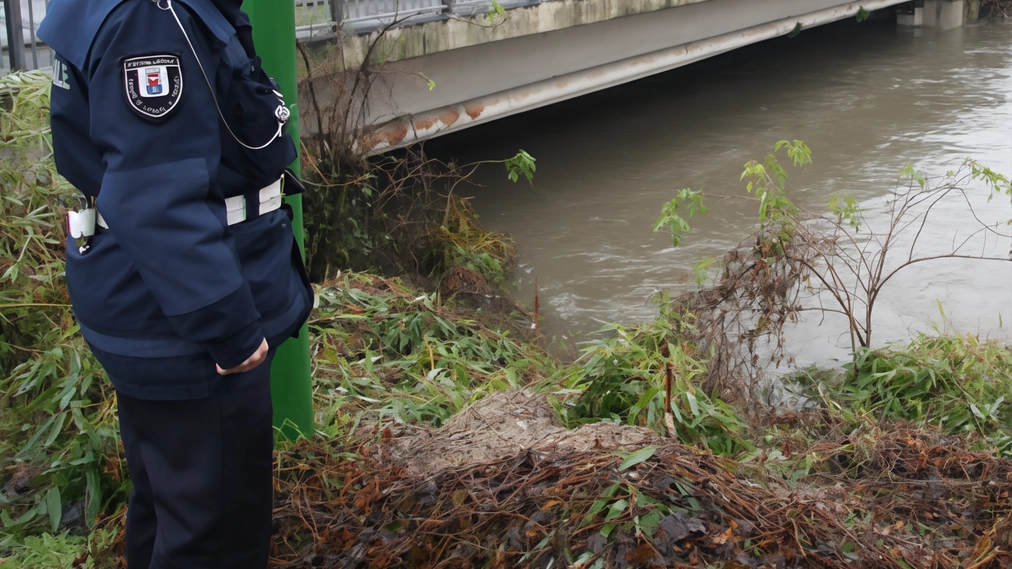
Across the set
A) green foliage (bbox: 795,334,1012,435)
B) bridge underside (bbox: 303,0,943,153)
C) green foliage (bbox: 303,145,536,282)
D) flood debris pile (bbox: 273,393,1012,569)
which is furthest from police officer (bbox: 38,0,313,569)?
bridge underside (bbox: 303,0,943,153)

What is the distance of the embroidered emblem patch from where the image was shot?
167 cm

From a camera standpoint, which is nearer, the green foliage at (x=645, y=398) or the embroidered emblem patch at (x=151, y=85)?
the embroidered emblem patch at (x=151, y=85)

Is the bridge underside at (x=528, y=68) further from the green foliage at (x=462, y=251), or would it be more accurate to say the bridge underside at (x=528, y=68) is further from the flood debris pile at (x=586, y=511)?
the flood debris pile at (x=586, y=511)

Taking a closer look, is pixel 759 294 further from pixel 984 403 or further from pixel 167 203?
pixel 167 203

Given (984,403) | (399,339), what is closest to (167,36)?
(399,339)

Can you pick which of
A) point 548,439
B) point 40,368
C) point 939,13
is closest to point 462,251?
point 40,368

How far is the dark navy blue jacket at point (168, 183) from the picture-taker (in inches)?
66.2

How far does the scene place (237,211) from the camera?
6.42 ft

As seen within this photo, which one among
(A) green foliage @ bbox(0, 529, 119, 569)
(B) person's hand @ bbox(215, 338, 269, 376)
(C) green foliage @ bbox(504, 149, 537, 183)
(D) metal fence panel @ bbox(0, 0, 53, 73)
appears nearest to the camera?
(B) person's hand @ bbox(215, 338, 269, 376)

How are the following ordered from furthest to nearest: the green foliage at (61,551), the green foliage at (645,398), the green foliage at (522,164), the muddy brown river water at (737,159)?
1. the muddy brown river water at (737,159)
2. the green foliage at (522,164)
3. the green foliage at (645,398)
4. the green foliage at (61,551)

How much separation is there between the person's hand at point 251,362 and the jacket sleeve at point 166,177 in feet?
0.34

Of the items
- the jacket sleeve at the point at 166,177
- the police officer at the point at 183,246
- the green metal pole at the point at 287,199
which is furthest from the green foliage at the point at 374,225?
the jacket sleeve at the point at 166,177

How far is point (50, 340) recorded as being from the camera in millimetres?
3592

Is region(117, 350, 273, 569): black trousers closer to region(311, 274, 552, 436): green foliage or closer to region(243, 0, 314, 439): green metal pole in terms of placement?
region(243, 0, 314, 439): green metal pole
